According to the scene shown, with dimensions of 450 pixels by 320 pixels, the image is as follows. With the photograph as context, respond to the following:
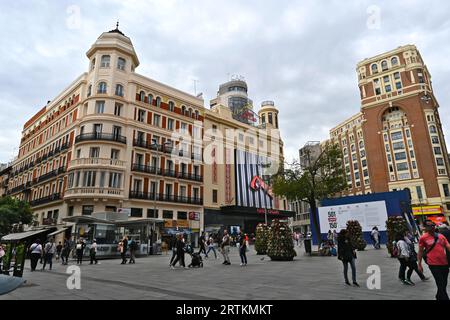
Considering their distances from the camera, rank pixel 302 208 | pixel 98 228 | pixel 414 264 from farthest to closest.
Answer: pixel 302 208, pixel 98 228, pixel 414 264

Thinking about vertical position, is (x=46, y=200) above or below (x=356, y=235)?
above

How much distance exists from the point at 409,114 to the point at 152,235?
6167 cm

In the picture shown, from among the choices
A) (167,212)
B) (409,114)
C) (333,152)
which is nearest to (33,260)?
(333,152)

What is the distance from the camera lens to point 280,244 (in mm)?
17781

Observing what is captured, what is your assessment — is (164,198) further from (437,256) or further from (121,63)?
(437,256)

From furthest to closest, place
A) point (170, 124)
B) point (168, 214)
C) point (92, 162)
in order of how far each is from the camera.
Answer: point (170, 124)
point (168, 214)
point (92, 162)

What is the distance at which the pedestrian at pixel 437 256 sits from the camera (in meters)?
5.70

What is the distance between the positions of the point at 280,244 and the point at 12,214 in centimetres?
3075

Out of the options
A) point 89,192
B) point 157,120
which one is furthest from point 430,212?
Result: point 89,192

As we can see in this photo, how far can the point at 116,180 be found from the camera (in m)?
33.7

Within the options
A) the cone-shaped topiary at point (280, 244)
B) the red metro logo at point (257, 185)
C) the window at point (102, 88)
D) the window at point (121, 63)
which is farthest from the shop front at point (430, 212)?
the window at point (102, 88)

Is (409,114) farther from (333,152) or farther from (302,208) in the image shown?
(333,152)

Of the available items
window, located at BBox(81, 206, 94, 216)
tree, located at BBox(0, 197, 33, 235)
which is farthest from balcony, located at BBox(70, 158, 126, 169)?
tree, located at BBox(0, 197, 33, 235)
